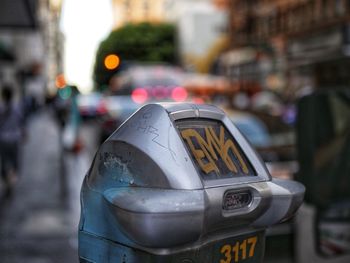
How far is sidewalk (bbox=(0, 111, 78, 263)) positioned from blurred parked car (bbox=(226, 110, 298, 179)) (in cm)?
249

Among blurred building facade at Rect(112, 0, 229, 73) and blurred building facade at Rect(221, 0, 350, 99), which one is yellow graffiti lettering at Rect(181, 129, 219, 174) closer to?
blurred building facade at Rect(221, 0, 350, 99)

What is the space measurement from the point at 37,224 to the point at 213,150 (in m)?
5.82

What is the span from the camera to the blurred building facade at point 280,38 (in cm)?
3084

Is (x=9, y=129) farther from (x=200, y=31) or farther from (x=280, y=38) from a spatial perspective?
(x=200, y=31)

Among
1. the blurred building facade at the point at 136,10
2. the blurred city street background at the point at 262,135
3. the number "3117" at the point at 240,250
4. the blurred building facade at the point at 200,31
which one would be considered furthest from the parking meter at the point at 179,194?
the blurred building facade at the point at 136,10

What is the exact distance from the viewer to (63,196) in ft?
32.2

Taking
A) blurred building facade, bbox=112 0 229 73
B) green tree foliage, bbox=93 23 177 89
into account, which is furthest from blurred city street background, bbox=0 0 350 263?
green tree foliage, bbox=93 23 177 89

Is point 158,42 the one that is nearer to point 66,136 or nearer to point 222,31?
point 222,31

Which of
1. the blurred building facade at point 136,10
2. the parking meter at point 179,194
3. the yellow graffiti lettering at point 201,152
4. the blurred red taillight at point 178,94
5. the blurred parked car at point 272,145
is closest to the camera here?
the parking meter at point 179,194

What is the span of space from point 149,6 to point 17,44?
236 feet

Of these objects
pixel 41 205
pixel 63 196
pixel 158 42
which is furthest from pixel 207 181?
pixel 158 42

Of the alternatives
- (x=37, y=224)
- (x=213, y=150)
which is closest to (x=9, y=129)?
(x=37, y=224)

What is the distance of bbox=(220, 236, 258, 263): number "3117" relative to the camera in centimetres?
221

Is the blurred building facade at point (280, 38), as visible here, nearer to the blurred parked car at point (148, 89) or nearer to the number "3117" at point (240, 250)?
the blurred parked car at point (148, 89)
